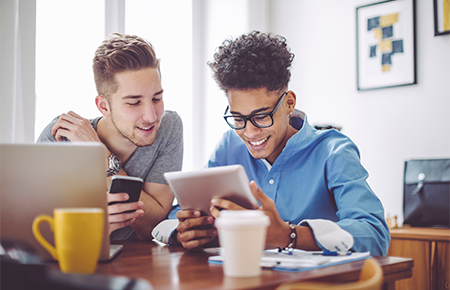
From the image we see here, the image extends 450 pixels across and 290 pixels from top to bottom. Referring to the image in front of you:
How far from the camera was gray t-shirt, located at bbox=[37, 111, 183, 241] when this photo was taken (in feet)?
5.67

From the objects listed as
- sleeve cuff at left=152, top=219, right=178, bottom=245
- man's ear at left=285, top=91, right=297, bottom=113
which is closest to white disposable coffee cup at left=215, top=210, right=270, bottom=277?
sleeve cuff at left=152, top=219, right=178, bottom=245

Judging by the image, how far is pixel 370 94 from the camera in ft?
9.47

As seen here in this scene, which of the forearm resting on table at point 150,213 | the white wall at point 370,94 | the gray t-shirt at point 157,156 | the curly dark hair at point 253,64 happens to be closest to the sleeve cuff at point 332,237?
the curly dark hair at point 253,64

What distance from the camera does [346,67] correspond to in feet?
9.93

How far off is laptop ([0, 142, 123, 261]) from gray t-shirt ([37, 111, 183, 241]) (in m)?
0.80

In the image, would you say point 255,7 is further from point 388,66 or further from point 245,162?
point 245,162

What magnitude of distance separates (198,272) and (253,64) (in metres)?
0.87

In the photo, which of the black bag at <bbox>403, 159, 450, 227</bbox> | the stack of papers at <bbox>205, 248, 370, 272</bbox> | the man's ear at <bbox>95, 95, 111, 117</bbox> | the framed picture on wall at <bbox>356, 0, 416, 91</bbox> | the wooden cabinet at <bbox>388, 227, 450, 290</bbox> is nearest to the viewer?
the stack of papers at <bbox>205, 248, 370, 272</bbox>

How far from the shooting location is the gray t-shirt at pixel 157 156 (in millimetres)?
1729

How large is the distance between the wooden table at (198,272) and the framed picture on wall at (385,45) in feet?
6.65

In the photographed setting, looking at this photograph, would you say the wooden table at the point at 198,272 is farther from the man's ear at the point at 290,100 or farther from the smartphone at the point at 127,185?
the man's ear at the point at 290,100

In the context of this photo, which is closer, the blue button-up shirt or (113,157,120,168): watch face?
the blue button-up shirt

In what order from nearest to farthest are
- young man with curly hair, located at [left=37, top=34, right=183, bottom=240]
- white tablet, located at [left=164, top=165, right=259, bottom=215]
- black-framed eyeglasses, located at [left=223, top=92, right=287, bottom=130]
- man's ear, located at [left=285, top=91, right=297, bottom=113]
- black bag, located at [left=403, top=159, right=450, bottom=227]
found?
white tablet, located at [left=164, top=165, right=259, bottom=215], black-framed eyeglasses, located at [left=223, top=92, right=287, bottom=130], man's ear, located at [left=285, top=91, right=297, bottom=113], young man with curly hair, located at [left=37, top=34, right=183, bottom=240], black bag, located at [left=403, top=159, right=450, bottom=227]

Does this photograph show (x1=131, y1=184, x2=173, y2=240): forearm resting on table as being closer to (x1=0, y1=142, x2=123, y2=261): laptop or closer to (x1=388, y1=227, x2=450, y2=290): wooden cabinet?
(x1=0, y1=142, x2=123, y2=261): laptop
